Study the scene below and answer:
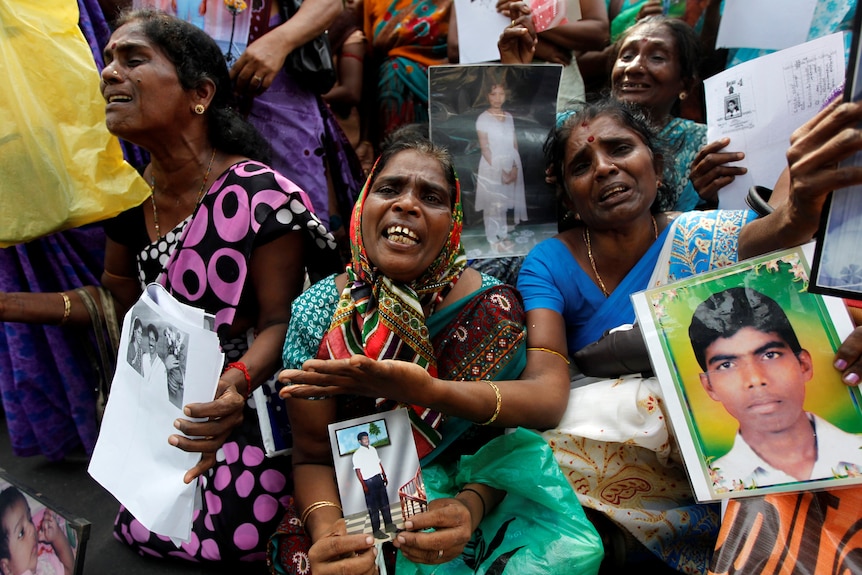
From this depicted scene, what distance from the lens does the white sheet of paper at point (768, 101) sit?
1.98m

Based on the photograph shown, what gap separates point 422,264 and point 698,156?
1151 millimetres

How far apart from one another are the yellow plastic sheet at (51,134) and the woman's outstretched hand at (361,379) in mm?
1221

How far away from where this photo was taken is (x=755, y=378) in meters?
1.48

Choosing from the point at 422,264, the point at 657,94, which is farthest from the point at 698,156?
the point at 422,264

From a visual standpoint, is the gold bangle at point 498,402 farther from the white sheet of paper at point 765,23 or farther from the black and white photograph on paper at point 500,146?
the white sheet of paper at point 765,23

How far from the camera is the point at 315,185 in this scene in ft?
9.32

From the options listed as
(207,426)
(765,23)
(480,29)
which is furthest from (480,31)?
(207,426)

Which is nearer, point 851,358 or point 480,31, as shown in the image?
point 851,358

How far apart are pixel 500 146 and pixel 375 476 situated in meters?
1.47

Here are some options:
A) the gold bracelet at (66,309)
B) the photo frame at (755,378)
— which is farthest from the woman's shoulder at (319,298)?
the gold bracelet at (66,309)

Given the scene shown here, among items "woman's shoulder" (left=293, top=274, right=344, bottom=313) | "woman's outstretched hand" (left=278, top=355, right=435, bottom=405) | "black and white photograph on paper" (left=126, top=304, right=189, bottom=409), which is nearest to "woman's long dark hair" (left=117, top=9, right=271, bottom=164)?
"woman's shoulder" (left=293, top=274, right=344, bottom=313)

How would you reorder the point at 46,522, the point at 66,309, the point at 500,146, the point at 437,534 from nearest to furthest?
the point at 437,534
the point at 46,522
the point at 66,309
the point at 500,146

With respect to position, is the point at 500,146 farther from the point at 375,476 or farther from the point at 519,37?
the point at 375,476

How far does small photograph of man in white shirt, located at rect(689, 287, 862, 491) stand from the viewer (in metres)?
1.40
